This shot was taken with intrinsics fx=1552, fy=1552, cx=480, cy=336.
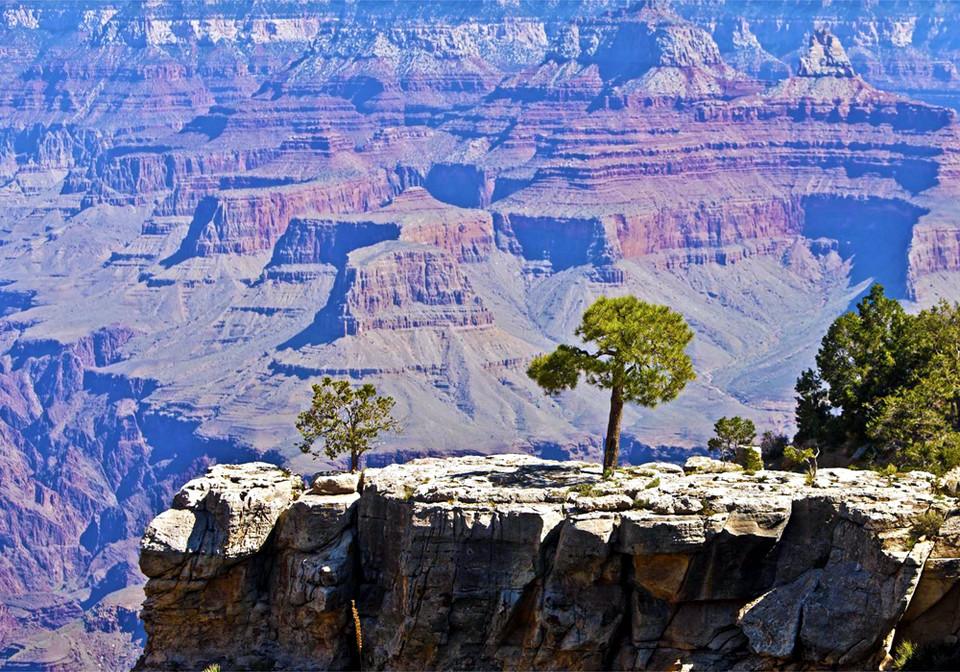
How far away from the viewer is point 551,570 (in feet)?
151

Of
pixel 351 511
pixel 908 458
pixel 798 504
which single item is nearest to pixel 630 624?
pixel 798 504

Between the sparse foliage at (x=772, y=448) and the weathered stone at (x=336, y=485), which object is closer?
the weathered stone at (x=336, y=485)

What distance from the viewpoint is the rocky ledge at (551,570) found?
4341cm

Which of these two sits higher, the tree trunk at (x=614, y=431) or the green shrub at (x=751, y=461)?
the tree trunk at (x=614, y=431)

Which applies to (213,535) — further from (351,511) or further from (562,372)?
(562,372)

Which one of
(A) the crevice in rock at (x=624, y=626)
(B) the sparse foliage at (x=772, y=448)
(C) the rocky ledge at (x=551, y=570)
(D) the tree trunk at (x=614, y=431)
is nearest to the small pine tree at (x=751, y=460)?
(C) the rocky ledge at (x=551, y=570)

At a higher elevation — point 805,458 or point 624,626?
point 805,458

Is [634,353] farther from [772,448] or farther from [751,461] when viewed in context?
[772,448]

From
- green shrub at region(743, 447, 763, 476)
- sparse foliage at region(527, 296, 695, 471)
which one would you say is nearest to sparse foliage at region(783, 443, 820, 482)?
green shrub at region(743, 447, 763, 476)

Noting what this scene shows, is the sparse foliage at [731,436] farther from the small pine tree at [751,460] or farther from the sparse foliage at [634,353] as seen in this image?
the sparse foliage at [634,353]

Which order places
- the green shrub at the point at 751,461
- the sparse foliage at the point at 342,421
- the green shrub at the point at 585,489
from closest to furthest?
the green shrub at the point at 585,489
the green shrub at the point at 751,461
the sparse foliage at the point at 342,421

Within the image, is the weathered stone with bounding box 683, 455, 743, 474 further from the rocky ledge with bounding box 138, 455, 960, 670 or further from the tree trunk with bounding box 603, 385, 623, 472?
the tree trunk with bounding box 603, 385, 623, 472

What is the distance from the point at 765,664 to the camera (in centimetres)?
4403

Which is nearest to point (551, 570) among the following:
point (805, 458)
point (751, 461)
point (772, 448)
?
point (805, 458)
